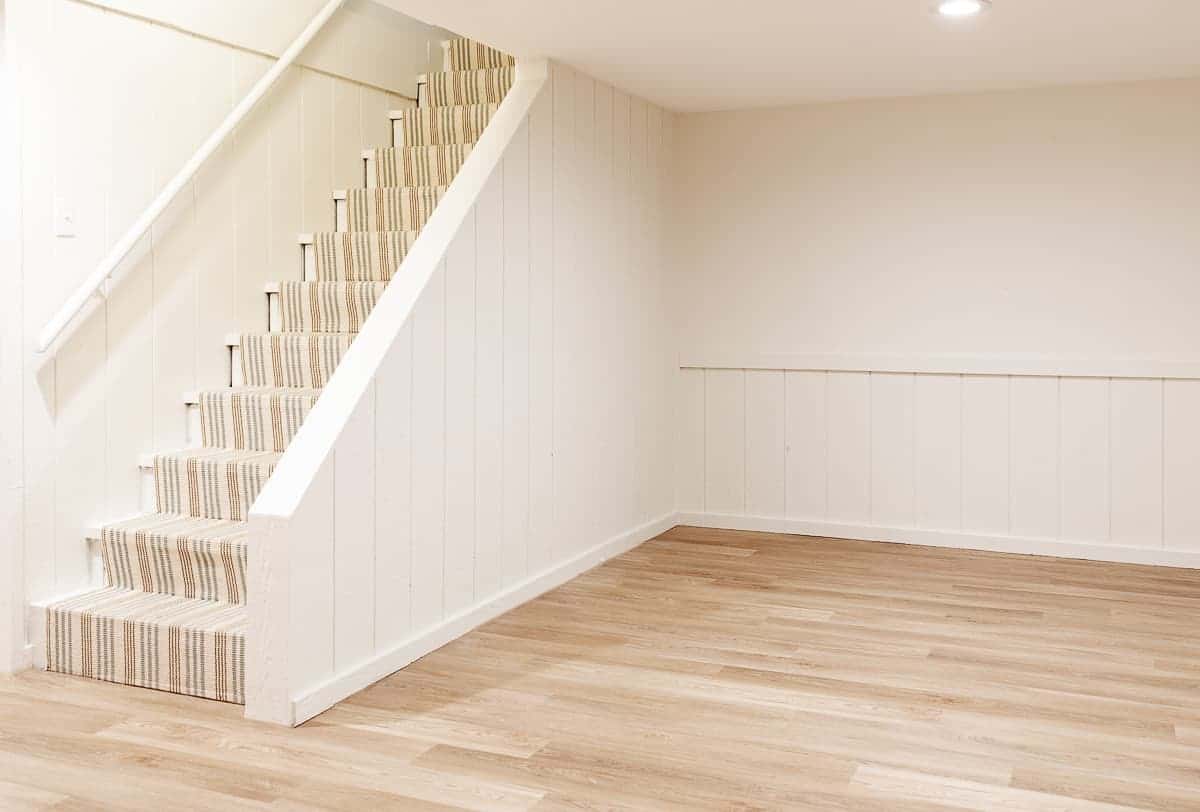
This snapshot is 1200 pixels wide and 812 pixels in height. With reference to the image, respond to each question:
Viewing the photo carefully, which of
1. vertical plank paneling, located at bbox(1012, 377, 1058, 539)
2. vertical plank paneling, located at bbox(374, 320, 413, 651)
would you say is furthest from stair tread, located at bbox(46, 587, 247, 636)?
vertical plank paneling, located at bbox(1012, 377, 1058, 539)

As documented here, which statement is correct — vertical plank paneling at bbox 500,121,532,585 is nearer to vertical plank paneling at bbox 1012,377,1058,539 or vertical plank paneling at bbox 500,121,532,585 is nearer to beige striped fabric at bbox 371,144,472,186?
beige striped fabric at bbox 371,144,472,186

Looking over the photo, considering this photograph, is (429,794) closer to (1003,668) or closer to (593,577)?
(1003,668)

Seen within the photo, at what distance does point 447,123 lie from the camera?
4.76 metres

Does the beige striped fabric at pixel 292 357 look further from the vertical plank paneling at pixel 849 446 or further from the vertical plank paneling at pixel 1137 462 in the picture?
the vertical plank paneling at pixel 1137 462

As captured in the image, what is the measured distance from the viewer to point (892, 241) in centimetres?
506

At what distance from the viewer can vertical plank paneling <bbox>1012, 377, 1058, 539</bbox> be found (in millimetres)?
4832

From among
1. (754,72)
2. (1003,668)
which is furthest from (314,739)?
(754,72)

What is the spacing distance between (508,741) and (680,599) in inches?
57.3

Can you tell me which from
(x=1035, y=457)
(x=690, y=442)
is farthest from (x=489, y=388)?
(x=1035, y=457)

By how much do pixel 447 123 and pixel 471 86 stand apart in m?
0.28

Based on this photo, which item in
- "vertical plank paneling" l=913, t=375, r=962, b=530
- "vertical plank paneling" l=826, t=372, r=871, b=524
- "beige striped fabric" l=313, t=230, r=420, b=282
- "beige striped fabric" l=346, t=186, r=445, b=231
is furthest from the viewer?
"vertical plank paneling" l=826, t=372, r=871, b=524

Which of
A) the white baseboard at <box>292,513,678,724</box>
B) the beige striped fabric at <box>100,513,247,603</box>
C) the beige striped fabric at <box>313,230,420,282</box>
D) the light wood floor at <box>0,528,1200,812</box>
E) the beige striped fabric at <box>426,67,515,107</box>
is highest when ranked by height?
the beige striped fabric at <box>426,67,515,107</box>

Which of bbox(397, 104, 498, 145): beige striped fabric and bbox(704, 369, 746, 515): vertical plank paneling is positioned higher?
bbox(397, 104, 498, 145): beige striped fabric

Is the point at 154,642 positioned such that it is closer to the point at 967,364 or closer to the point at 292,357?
the point at 292,357
